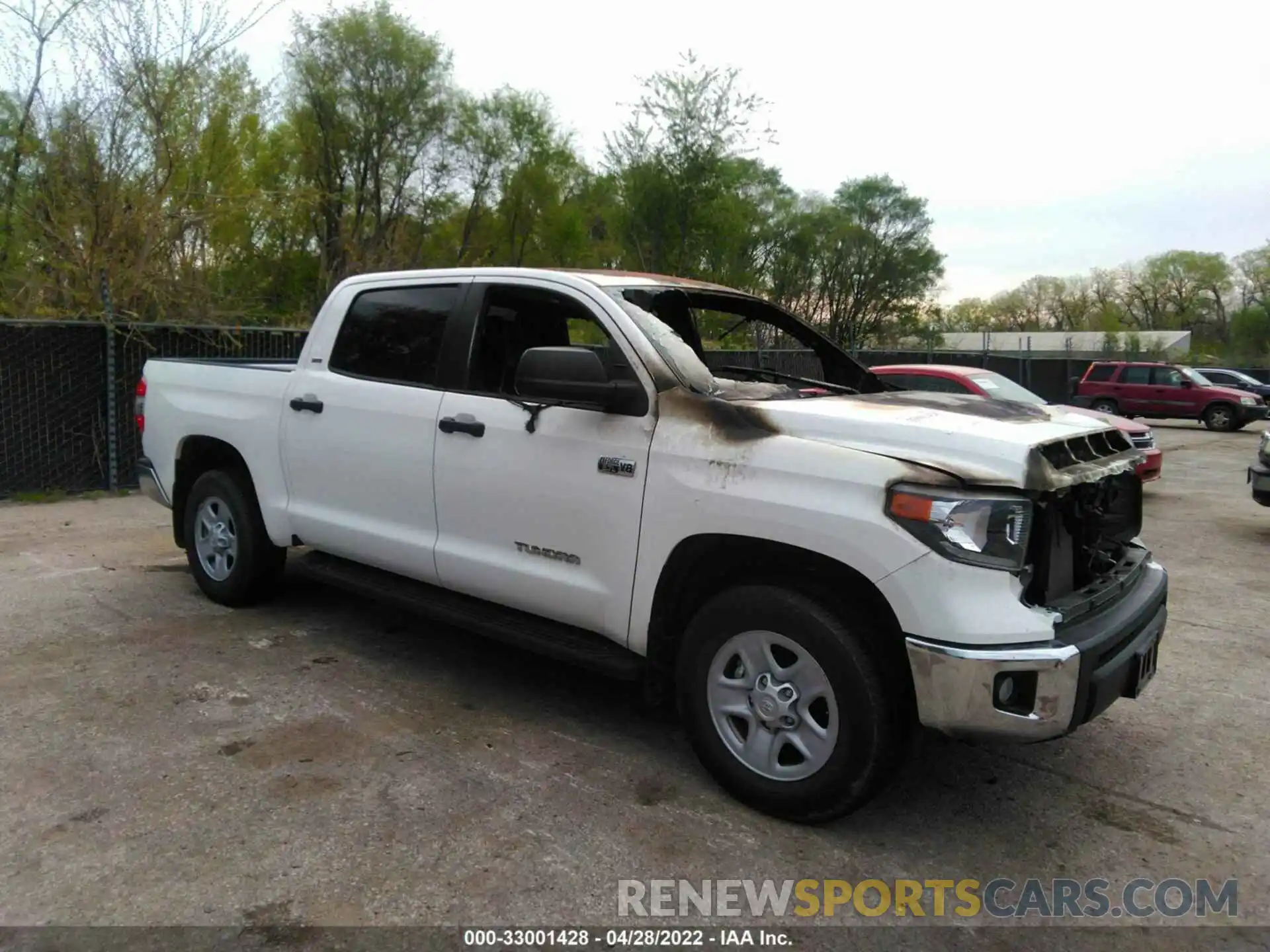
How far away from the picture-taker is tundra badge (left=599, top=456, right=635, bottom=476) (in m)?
3.52

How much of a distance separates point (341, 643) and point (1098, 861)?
3626 millimetres

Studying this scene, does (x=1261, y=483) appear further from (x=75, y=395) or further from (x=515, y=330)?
(x=75, y=395)

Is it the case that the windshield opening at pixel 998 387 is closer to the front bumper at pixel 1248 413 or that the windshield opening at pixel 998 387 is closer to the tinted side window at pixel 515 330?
the tinted side window at pixel 515 330

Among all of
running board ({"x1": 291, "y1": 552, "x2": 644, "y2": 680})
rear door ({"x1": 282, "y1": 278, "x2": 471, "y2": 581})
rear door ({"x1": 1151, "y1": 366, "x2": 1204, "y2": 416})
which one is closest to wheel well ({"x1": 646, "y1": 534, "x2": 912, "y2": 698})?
running board ({"x1": 291, "y1": 552, "x2": 644, "y2": 680})

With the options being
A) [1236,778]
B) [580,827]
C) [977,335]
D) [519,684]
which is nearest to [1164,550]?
[1236,778]

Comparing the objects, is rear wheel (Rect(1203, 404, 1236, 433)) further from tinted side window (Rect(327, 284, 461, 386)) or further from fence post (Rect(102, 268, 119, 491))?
tinted side window (Rect(327, 284, 461, 386))

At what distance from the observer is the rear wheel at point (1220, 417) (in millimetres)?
23094

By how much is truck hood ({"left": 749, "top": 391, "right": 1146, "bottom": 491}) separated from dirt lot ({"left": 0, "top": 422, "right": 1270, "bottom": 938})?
1.25 meters

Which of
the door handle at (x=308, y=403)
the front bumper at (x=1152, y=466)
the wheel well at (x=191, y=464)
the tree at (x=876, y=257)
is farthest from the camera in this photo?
the tree at (x=876, y=257)

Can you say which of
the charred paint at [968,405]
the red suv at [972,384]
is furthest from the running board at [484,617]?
the red suv at [972,384]

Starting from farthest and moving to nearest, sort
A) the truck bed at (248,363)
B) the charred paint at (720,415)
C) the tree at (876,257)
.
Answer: the tree at (876,257) → the truck bed at (248,363) → the charred paint at (720,415)

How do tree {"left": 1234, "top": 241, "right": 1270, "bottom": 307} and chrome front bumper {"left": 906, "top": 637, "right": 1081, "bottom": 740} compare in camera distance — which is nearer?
chrome front bumper {"left": 906, "top": 637, "right": 1081, "bottom": 740}

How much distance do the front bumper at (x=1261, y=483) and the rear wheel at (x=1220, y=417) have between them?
55.6 feet

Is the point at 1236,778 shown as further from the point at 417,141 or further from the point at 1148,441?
the point at 417,141
